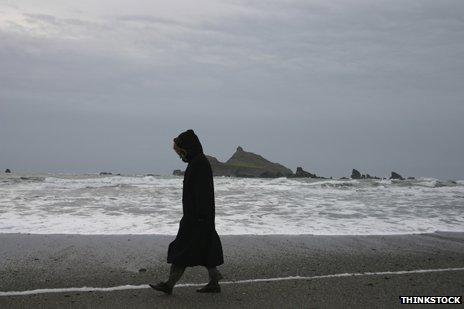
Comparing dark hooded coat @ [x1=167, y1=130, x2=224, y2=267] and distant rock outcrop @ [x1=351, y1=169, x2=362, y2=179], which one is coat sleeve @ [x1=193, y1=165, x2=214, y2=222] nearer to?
dark hooded coat @ [x1=167, y1=130, x2=224, y2=267]

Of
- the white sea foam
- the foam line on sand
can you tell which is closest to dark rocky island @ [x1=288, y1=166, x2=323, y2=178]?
the white sea foam

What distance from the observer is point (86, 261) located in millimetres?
6621

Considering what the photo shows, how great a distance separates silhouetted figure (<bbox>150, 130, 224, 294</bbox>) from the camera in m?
5.14

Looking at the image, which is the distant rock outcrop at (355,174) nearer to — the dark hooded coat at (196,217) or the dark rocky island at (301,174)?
the dark rocky island at (301,174)

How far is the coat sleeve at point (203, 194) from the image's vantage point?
5145mm

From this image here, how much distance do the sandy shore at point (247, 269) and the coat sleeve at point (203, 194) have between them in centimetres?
88

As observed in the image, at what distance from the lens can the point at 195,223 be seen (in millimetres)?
5172

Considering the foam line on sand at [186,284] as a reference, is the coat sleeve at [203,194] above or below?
above

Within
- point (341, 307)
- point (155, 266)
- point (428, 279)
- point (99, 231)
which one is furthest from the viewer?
point (99, 231)

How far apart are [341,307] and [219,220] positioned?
6.95 m

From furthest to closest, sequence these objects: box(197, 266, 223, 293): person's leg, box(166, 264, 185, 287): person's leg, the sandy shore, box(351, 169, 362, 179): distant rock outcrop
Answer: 1. box(351, 169, 362, 179): distant rock outcrop
2. box(197, 266, 223, 293): person's leg
3. box(166, 264, 185, 287): person's leg
4. the sandy shore

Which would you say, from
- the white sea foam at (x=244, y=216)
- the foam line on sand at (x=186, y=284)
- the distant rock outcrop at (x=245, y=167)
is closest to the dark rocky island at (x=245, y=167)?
the distant rock outcrop at (x=245, y=167)

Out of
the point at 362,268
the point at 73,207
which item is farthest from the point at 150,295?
the point at 73,207

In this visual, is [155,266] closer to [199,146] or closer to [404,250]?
[199,146]
